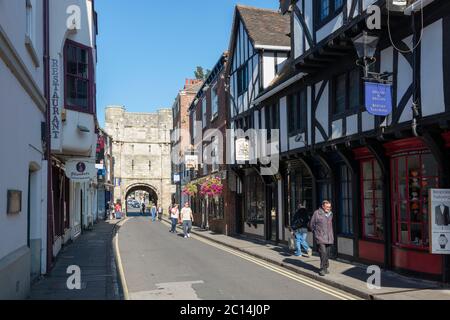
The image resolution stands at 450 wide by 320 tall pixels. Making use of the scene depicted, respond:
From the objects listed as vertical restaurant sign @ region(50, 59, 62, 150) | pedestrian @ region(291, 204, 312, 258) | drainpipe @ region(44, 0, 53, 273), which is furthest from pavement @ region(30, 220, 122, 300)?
pedestrian @ region(291, 204, 312, 258)

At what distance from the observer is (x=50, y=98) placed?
41.9 ft

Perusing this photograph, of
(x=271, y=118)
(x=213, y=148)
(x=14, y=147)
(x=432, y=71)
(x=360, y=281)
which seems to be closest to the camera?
(x=14, y=147)

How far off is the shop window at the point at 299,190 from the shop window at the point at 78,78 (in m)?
7.38

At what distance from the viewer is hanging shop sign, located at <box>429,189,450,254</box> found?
9297mm

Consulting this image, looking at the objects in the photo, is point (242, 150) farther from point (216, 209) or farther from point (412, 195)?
point (412, 195)

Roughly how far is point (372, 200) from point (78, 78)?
9349mm

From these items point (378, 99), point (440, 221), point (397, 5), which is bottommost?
point (440, 221)

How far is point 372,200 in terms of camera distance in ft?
42.3

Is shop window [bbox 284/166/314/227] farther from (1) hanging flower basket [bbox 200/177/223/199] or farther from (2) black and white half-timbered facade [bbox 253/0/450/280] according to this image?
(1) hanging flower basket [bbox 200/177/223/199]

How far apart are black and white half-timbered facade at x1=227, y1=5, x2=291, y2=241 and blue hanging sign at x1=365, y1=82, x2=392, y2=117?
830 cm

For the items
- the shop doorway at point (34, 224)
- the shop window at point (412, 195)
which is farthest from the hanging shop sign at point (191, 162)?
the shop window at point (412, 195)

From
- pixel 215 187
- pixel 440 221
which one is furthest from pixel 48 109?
pixel 215 187

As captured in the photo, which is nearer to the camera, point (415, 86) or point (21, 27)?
point (21, 27)
